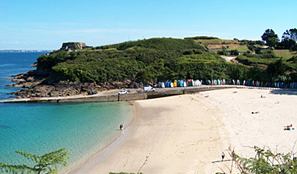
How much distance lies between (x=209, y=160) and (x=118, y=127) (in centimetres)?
1204

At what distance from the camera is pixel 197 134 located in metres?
24.8

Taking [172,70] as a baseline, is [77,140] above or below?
below

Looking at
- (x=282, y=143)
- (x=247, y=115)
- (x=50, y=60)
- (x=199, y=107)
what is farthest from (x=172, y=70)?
(x=282, y=143)

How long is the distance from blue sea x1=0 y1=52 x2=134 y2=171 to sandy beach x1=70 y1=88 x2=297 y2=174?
66.7 inches

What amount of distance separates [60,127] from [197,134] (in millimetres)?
15262

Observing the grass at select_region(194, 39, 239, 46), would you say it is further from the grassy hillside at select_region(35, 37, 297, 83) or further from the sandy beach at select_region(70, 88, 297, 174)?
the sandy beach at select_region(70, 88, 297, 174)

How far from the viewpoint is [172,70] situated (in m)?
54.4

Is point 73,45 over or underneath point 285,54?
over

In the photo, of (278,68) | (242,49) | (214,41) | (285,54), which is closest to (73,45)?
(214,41)

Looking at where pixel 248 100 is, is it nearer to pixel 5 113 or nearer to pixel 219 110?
pixel 219 110

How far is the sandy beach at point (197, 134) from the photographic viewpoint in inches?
758

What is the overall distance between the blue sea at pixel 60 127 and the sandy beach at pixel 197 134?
5.56 feet

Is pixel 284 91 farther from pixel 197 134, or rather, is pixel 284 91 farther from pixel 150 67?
pixel 150 67

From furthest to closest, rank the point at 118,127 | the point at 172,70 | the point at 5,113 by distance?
the point at 172,70 → the point at 5,113 → the point at 118,127
